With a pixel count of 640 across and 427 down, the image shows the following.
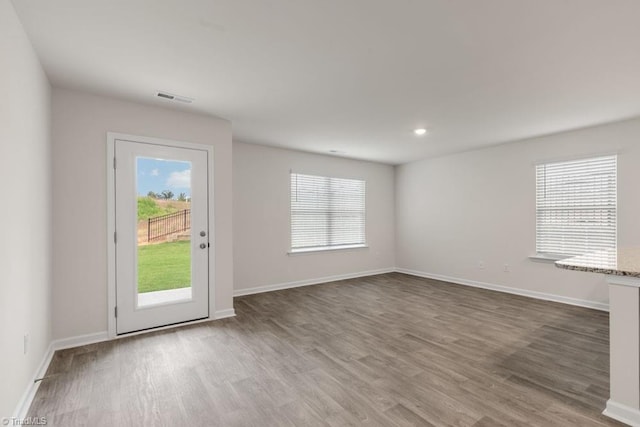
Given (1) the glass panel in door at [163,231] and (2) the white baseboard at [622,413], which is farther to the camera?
(1) the glass panel in door at [163,231]

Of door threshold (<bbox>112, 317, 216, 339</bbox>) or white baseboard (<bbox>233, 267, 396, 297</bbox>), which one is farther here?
white baseboard (<bbox>233, 267, 396, 297</bbox>)

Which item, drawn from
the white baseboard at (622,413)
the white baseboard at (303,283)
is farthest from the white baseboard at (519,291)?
the white baseboard at (622,413)

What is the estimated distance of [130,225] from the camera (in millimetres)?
3283

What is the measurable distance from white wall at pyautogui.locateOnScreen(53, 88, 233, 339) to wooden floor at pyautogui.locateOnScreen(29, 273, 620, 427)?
15.4 inches

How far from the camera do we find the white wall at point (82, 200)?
2.95 metres

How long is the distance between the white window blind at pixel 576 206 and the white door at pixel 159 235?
4976mm

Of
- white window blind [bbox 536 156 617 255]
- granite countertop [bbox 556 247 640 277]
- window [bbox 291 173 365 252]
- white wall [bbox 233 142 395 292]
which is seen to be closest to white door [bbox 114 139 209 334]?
white wall [bbox 233 142 395 292]

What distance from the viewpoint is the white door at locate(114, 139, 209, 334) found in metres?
3.25

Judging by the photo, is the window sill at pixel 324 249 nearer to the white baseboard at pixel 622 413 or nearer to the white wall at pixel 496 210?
the white wall at pixel 496 210

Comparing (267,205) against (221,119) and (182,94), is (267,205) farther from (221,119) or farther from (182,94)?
(182,94)

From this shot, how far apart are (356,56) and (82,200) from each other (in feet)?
9.78

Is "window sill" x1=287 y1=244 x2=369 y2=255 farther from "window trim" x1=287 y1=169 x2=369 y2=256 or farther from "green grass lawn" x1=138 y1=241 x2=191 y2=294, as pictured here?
"green grass lawn" x1=138 y1=241 x2=191 y2=294

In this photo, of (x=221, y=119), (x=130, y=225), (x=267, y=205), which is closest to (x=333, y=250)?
(x=267, y=205)

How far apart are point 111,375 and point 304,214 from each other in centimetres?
388
